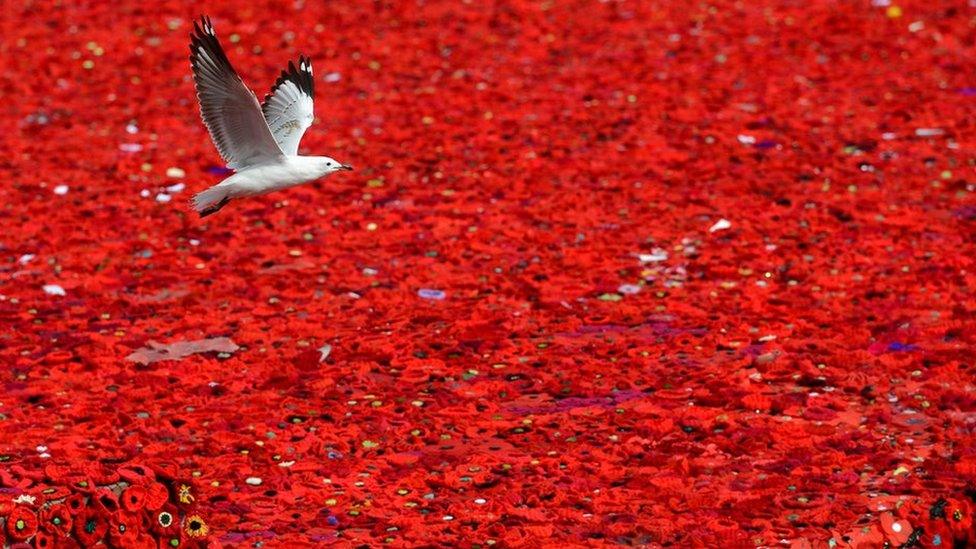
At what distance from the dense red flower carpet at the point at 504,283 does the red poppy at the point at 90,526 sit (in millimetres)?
11

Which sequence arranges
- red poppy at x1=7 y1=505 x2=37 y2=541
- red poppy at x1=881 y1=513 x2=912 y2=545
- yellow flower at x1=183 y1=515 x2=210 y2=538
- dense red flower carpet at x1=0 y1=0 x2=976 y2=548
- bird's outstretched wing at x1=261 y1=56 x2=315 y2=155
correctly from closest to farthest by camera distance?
1. red poppy at x1=7 y1=505 x2=37 y2=541
2. yellow flower at x1=183 y1=515 x2=210 y2=538
3. red poppy at x1=881 y1=513 x2=912 y2=545
4. dense red flower carpet at x1=0 y1=0 x2=976 y2=548
5. bird's outstretched wing at x1=261 y1=56 x2=315 y2=155

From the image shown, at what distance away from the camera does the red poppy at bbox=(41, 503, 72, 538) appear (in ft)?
16.1

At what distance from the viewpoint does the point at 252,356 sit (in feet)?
25.7

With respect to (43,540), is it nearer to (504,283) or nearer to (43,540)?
(43,540)

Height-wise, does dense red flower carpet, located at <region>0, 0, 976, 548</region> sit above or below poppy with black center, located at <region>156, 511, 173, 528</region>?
below

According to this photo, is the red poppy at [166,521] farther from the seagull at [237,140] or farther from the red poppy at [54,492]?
the seagull at [237,140]

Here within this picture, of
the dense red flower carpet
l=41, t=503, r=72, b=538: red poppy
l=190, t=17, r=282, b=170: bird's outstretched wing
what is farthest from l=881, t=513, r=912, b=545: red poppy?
l=41, t=503, r=72, b=538: red poppy

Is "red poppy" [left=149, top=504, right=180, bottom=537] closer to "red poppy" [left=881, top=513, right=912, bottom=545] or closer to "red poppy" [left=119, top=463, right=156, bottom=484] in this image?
"red poppy" [left=119, top=463, right=156, bottom=484]

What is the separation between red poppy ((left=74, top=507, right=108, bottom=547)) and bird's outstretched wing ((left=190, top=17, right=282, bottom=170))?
1.71 m

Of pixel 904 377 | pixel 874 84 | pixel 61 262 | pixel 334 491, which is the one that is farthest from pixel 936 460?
pixel 874 84

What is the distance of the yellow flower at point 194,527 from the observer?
16.8ft

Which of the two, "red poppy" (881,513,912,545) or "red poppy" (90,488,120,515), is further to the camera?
"red poppy" (881,513,912,545)

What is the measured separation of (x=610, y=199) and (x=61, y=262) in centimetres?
375

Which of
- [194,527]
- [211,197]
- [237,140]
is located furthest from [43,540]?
[237,140]
